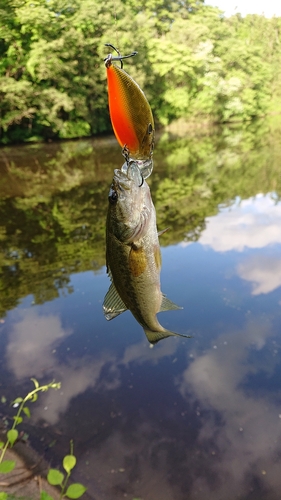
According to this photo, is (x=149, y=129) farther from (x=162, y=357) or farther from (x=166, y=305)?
(x=162, y=357)

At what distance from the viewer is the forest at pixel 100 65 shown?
29562 mm

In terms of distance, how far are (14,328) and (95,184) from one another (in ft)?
38.6

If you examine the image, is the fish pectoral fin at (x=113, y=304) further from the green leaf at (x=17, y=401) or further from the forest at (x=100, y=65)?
the forest at (x=100, y=65)

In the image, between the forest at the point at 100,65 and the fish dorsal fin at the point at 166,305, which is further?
the forest at the point at 100,65

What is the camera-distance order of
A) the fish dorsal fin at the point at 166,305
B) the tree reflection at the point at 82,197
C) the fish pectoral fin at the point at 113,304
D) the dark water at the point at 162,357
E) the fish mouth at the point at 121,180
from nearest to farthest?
1. the fish mouth at the point at 121,180
2. the fish pectoral fin at the point at 113,304
3. the fish dorsal fin at the point at 166,305
4. the dark water at the point at 162,357
5. the tree reflection at the point at 82,197

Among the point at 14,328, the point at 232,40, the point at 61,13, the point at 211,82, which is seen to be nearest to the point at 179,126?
the point at 211,82

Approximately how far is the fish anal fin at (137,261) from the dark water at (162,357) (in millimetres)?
4035

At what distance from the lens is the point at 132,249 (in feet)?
5.17

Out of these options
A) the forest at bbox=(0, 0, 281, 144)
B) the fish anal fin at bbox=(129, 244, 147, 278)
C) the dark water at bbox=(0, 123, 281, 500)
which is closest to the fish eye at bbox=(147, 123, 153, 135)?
the fish anal fin at bbox=(129, 244, 147, 278)

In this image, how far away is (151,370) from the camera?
Result: 644cm

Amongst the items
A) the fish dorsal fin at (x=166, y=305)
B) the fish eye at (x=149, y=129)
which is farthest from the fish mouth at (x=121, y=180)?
the fish dorsal fin at (x=166, y=305)

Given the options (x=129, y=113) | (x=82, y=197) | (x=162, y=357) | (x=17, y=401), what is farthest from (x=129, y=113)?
(x=82, y=197)

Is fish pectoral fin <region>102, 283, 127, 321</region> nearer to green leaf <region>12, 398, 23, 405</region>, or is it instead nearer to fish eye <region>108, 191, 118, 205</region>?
fish eye <region>108, 191, 118, 205</region>

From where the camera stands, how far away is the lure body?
1.36 m
